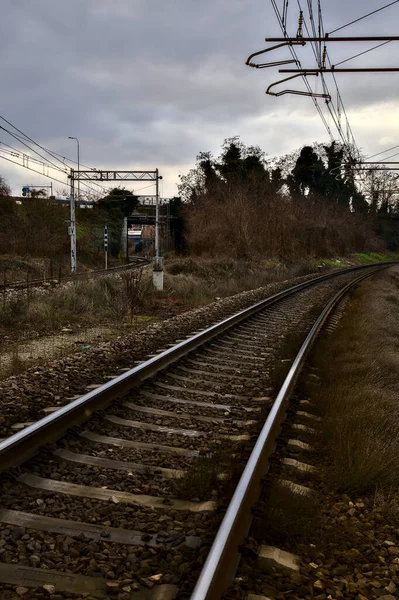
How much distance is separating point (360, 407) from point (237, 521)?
298cm

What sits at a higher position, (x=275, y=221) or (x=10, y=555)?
(x=275, y=221)

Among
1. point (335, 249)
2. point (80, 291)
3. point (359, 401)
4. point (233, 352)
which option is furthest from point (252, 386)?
point (335, 249)

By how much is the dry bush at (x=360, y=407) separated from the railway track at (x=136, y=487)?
0.56 meters

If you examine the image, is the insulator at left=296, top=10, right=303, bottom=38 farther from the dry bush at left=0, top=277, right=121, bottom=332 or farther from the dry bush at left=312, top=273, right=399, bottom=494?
the dry bush at left=0, top=277, right=121, bottom=332

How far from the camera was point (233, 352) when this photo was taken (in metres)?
9.25

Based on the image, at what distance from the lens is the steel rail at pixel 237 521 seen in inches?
101

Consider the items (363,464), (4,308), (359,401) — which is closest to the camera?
(363,464)

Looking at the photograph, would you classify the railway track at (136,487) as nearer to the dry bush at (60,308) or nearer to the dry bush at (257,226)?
the dry bush at (60,308)

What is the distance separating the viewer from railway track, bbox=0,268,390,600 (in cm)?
279

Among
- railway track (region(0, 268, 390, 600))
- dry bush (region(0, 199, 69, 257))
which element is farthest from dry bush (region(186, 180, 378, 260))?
railway track (region(0, 268, 390, 600))

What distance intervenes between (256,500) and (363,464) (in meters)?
1.12

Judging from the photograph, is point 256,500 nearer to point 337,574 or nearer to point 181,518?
point 181,518

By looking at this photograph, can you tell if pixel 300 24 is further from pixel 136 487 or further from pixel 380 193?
pixel 380 193

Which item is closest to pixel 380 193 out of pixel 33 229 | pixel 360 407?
pixel 33 229
